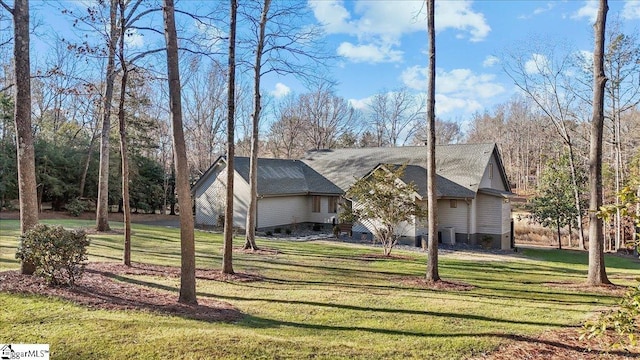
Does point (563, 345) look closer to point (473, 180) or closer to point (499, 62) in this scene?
point (473, 180)

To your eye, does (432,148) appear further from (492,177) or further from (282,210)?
(282,210)

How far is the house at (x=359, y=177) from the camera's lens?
21.3 metres

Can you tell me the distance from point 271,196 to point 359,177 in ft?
18.2

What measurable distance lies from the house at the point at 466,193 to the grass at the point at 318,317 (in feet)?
29.4

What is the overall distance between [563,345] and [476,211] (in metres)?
17.0

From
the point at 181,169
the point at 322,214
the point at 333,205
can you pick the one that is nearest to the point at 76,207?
the point at 322,214

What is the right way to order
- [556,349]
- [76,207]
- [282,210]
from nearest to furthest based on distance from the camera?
1. [556,349]
2. [282,210]
3. [76,207]

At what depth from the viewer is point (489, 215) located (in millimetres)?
21453

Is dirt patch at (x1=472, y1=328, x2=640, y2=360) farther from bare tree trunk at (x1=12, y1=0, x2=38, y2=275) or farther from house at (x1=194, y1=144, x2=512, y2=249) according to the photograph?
house at (x1=194, y1=144, x2=512, y2=249)

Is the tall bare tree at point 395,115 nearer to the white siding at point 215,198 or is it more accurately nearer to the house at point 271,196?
the house at point 271,196

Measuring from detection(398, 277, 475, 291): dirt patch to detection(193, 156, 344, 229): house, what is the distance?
1440 centimetres

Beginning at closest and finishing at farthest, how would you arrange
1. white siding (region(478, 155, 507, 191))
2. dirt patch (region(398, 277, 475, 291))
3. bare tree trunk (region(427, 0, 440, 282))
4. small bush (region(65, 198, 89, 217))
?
1. dirt patch (region(398, 277, 475, 291))
2. bare tree trunk (region(427, 0, 440, 282))
3. white siding (region(478, 155, 507, 191))
4. small bush (region(65, 198, 89, 217))

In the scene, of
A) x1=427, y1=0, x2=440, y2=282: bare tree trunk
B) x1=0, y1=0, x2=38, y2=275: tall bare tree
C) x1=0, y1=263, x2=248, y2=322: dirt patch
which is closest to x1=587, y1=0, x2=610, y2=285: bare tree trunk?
x1=427, y1=0, x2=440, y2=282: bare tree trunk

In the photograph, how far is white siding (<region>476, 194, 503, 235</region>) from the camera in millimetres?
21219
